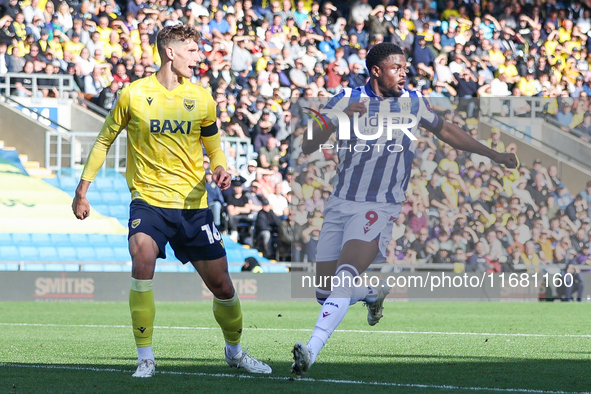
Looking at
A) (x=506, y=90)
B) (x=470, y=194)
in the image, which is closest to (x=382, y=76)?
(x=470, y=194)

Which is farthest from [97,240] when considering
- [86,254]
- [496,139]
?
[496,139]

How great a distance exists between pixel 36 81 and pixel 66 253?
12.9 feet

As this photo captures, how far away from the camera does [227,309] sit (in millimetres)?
6379

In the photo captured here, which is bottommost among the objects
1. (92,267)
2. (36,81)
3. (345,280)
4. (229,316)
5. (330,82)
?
(92,267)

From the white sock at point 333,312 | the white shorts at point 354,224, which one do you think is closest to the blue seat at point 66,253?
the white shorts at point 354,224

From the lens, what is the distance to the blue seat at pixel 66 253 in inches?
733

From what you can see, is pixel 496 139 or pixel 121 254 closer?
pixel 121 254

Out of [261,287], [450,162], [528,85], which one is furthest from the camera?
[528,85]

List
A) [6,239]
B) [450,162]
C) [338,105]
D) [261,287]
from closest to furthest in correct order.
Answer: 1. [338,105]
2. [261,287]
3. [6,239]
4. [450,162]

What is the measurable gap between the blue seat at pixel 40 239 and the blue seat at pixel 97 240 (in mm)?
805

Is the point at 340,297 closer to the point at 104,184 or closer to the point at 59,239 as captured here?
the point at 59,239

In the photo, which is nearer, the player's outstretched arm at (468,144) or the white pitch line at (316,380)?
the white pitch line at (316,380)

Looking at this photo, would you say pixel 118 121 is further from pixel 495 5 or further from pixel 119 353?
pixel 495 5

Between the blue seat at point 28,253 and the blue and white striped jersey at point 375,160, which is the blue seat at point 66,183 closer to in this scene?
the blue seat at point 28,253
